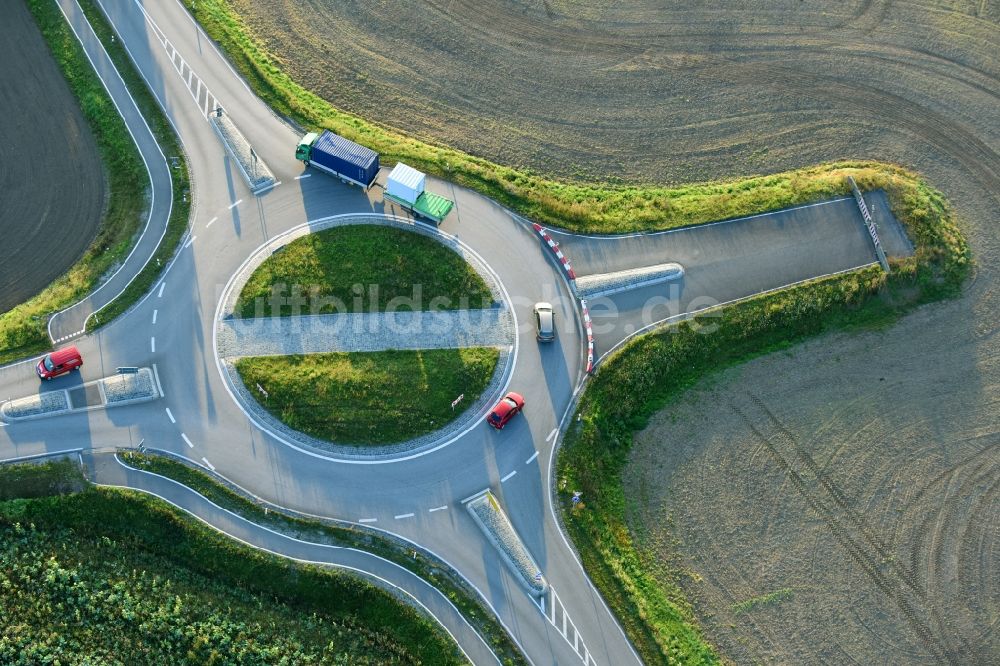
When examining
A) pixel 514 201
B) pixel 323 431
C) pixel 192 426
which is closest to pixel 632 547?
pixel 323 431

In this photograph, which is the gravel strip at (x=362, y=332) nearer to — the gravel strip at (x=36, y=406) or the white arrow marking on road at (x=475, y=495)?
the white arrow marking on road at (x=475, y=495)

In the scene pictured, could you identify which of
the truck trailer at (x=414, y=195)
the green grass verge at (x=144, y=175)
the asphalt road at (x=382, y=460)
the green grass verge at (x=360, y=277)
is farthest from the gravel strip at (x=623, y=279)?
the green grass verge at (x=144, y=175)

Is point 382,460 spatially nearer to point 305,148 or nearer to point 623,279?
point 623,279

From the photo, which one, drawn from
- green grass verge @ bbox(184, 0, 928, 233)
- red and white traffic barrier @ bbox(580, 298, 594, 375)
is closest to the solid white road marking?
green grass verge @ bbox(184, 0, 928, 233)

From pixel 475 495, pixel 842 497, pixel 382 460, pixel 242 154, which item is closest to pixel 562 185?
pixel 242 154

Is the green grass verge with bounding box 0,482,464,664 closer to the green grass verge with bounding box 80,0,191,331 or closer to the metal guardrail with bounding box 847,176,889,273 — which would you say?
the green grass verge with bounding box 80,0,191,331

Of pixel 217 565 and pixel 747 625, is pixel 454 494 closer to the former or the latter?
pixel 217 565
